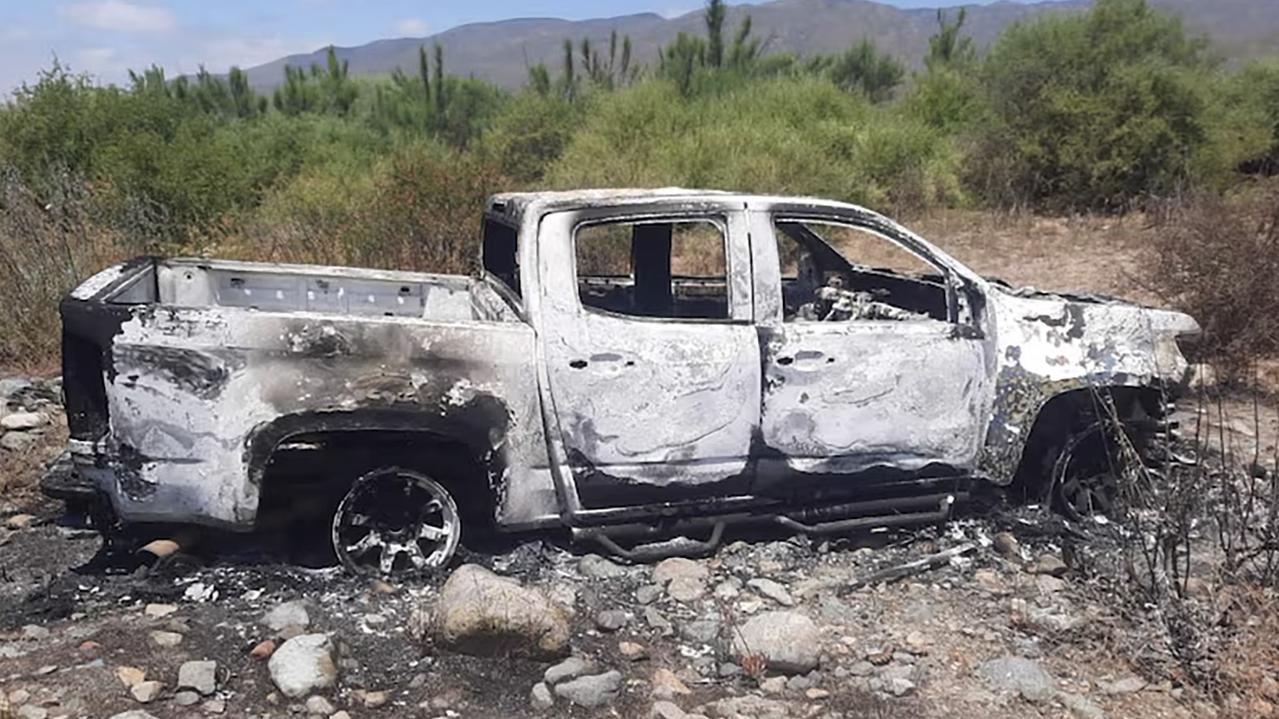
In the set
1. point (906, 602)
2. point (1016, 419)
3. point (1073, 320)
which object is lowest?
point (906, 602)

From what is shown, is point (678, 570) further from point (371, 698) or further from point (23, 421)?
point (23, 421)

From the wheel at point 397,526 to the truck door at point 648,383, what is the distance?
0.61 meters

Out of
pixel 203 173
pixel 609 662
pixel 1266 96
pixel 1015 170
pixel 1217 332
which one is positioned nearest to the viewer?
pixel 609 662

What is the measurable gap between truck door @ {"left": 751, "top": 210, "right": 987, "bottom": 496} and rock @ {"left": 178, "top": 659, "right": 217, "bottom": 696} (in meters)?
2.41

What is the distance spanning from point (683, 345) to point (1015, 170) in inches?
591

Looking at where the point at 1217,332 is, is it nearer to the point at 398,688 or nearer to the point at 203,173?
the point at 398,688

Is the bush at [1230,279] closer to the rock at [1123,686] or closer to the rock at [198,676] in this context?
the rock at [1123,686]

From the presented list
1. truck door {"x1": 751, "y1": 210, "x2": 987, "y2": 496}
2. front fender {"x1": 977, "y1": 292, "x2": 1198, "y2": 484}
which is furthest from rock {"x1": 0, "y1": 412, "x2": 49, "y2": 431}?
front fender {"x1": 977, "y1": 292, "x2": 1198, "y2": 484}

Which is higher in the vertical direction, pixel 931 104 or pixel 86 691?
pixel 931 104

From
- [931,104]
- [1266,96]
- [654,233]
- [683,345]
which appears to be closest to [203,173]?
[654,233]

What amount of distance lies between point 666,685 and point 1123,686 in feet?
5.61

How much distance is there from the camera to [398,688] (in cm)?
362

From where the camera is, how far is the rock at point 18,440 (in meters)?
5.89

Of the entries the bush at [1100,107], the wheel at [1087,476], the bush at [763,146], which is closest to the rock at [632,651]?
the wheel at [1087,476]
